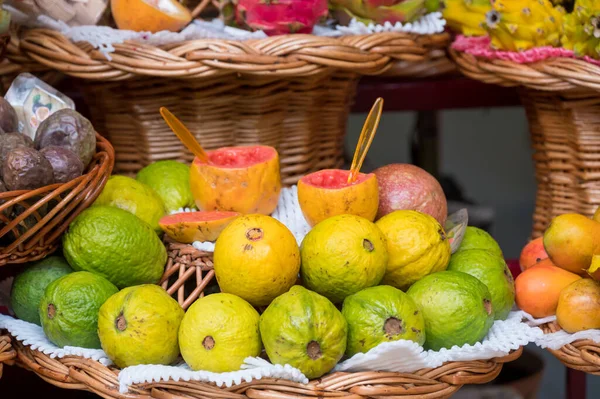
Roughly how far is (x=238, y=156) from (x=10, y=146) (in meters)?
0.37

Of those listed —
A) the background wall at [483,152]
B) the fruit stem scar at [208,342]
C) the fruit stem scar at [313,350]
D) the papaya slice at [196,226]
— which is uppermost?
the papaya slice at [196,226]

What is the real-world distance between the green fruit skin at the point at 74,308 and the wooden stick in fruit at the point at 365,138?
1.31ft

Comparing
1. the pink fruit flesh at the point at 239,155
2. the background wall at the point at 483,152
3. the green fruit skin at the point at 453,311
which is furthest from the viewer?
the background wall at the point at 483,152

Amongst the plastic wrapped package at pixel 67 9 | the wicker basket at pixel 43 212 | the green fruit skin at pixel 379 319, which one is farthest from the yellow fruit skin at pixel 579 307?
the plastic wrapped package at pixel 67 9

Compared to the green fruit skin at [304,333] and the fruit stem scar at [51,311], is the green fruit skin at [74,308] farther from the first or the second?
the green fruit skin at [304,333]

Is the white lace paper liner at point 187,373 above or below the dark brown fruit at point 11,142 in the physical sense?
below

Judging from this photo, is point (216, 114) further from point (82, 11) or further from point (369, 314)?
A: point (369, 314)

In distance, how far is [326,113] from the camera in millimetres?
1559

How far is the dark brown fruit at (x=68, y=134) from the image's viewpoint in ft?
3.75

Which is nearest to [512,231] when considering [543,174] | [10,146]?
[543,174]

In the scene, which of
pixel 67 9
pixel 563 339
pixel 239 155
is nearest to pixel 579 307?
pixel 563 339

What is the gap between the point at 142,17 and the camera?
1.41 metres

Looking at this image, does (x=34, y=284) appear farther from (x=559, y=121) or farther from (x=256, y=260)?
(x=559, y=121)

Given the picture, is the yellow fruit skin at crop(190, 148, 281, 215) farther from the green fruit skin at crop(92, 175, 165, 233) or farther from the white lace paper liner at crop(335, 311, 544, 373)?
the white lace paper liner at crop(335, 311, 544, 373)
